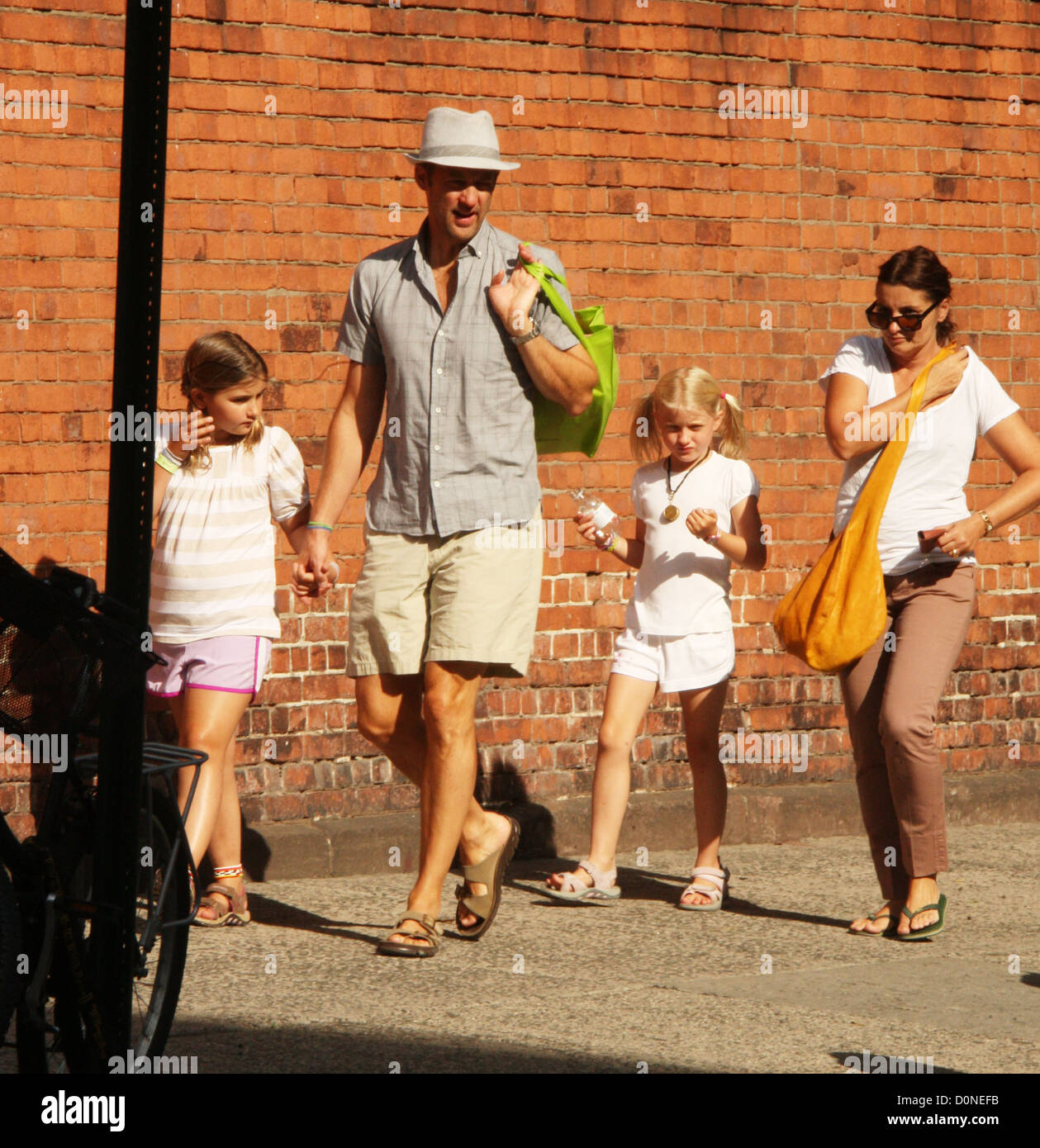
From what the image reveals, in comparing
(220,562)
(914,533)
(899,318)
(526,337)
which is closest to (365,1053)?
(220,562)

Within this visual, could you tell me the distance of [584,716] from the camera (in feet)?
26.5

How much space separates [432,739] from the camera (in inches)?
228

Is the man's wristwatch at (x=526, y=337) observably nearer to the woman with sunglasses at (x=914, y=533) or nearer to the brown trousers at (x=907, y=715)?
the woman with sunglasses at (x=914, y=533)

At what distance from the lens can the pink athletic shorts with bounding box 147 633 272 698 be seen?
609 cm

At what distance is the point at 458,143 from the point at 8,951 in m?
3.23

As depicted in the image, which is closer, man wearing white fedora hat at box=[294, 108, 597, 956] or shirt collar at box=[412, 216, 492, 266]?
man wearing white fedora hat at box=[294, 108, 597, 956]

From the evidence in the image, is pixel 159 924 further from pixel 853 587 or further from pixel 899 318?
pixel 899 318

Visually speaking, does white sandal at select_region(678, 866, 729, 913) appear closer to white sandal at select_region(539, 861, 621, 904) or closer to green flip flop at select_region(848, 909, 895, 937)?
white sandal at select_region(539, 861, 621, 904)

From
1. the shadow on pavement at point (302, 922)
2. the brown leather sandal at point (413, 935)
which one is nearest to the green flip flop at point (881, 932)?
the brown leather sandal at point (413, 935)

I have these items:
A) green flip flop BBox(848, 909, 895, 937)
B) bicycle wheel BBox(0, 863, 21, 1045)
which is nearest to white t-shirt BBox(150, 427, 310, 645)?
green flip flop BBox(848, 909, 895, 937)

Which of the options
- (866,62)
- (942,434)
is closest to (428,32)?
(866,62)

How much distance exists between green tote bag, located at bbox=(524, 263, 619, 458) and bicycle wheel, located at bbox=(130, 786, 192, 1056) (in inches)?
90.2

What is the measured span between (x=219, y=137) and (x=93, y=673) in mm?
4074

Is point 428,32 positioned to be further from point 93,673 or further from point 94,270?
point 93,673
